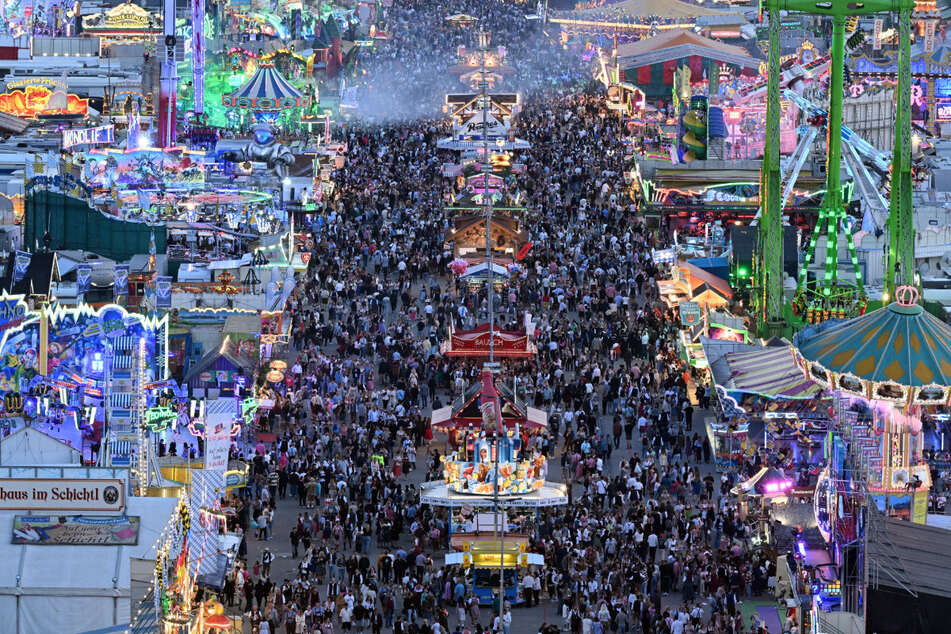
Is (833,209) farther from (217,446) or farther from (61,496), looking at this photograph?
Result: (61,496)

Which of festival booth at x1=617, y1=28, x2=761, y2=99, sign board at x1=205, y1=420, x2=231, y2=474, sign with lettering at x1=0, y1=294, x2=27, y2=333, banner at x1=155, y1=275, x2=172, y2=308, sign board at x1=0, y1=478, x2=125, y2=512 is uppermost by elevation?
festival booth at x1=617, y1=28, x2=761, y2=99

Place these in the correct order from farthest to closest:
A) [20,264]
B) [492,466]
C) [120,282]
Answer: [20,264]
[120,282]
[492,466]

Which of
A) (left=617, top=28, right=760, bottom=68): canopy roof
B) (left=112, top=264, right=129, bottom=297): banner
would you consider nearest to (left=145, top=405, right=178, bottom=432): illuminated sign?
(left=112, top=264, right=129, bottom=297): banner

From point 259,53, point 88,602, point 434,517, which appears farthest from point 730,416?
point 259,53

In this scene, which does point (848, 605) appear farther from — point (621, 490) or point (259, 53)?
point (259, 53)

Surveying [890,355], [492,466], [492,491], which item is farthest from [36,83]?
[890,355]

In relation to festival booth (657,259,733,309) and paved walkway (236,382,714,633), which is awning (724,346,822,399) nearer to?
paved walkway (236,382,714,633)
